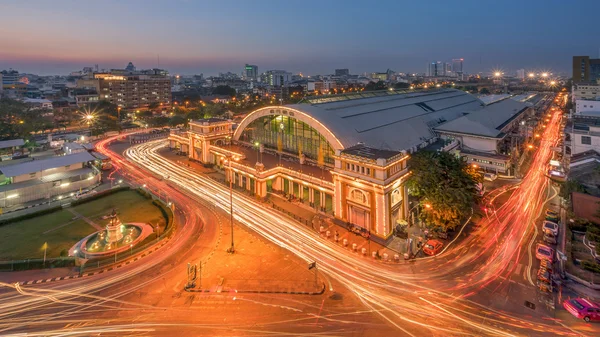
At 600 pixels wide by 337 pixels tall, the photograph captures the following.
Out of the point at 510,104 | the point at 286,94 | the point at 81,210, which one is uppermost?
the point at 286,94

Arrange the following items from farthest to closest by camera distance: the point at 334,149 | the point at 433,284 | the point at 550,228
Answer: the point at 334,149 < the point at 550,228 < the point at 433,284

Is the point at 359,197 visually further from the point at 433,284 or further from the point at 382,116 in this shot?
the point at 382,116

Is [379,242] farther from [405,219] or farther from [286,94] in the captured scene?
[286,94]

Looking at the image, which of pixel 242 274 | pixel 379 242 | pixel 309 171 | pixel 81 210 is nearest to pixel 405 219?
pixel 379 242

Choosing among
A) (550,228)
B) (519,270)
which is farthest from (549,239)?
(519,270)

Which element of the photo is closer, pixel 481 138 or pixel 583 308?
pixel 583 308

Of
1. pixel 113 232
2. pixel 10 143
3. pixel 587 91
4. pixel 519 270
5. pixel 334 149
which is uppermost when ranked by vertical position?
pixel 587 91

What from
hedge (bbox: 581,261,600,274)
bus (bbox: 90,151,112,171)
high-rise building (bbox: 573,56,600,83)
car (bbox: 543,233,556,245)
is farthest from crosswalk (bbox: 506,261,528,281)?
high-rise building (bbox: 573,56,600,83)
